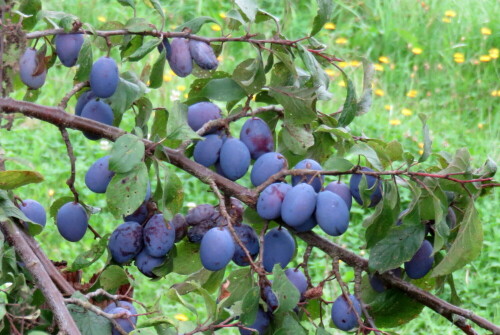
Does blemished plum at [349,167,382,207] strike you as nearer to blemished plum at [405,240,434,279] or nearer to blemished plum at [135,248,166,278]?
blemished plum at [405,240,434,279]

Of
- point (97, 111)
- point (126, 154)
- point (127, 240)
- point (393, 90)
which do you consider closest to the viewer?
point (126, 154)

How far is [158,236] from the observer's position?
99cm

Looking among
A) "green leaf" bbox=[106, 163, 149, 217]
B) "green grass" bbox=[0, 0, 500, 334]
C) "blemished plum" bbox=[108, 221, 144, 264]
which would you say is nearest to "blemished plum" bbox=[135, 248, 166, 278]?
"blemished plum" bbox=[108, 221, 144, 264]

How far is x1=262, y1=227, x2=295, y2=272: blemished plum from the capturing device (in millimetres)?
1011

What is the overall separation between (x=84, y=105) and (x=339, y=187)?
381 millimetres

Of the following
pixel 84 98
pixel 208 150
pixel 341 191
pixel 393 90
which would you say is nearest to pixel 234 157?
pixel 208 150

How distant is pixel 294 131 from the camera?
1.11m

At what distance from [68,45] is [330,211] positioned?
14.9 inches

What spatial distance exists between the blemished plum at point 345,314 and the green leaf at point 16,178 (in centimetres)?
39

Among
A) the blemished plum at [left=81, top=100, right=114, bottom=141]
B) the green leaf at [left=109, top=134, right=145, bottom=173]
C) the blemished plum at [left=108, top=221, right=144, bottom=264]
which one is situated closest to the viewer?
the green leaf at [left=109, top=134, right=145, bottom=173]

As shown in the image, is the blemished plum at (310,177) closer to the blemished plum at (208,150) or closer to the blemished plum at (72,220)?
the blemished plum at (208,150)

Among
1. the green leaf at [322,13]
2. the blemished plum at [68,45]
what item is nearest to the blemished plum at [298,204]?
the green leaf at [322,13]

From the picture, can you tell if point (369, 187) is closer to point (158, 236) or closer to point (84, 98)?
point (158, 236)

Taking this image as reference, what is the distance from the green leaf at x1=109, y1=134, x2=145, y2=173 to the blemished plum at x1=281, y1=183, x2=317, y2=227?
0.57ft
